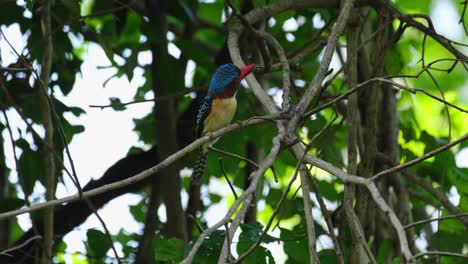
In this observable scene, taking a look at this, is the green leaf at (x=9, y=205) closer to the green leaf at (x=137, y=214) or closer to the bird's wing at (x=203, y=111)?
the green leaf at (x=137, y=214)

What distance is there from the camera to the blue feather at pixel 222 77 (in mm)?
5191

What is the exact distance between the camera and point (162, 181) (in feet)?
18.4

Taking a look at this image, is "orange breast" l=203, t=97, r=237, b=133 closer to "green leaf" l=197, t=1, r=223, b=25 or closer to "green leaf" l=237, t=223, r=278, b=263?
"green leaf" l=197, t=1, r=223, b=25

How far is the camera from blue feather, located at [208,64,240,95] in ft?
17.0

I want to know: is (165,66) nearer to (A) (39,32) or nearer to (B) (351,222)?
(A) (39,32)

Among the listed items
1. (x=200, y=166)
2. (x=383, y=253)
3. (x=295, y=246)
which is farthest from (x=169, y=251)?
(x=200, y=166)

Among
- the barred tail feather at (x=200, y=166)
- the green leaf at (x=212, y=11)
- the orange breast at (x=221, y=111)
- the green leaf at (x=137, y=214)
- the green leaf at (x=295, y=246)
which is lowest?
the green leaf at (x=295, y=246)

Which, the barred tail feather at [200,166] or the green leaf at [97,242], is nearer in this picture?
the green leaf at [97,242]

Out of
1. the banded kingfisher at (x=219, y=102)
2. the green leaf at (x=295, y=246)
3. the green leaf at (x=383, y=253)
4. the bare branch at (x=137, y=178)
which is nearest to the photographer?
the bare branch at (x=137, y=178)

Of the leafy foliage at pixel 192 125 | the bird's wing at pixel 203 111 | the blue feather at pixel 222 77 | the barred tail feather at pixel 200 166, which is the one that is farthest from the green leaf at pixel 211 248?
the barred tail feather at pixel 200 166

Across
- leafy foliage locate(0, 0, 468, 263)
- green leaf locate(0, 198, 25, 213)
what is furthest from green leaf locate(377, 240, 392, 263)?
green leaf locate(0, 198, 25, 213)

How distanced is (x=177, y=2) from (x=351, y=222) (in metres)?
2.64

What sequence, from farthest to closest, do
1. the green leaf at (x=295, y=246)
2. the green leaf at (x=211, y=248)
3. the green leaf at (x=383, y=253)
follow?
the green leaf at (x=383, y=253)
the green leaf at (x=295, y=246)
the green leaf at (x=211, y=248)

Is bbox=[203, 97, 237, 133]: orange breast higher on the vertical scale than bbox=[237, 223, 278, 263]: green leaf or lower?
higher
